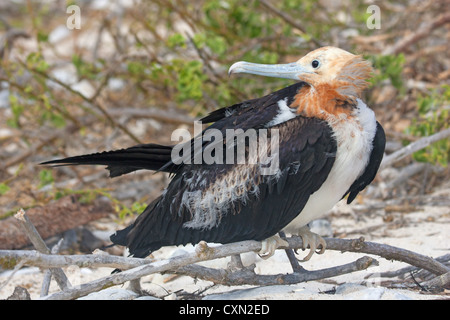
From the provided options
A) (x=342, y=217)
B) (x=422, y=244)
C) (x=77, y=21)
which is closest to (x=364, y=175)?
(x=422, y=244)

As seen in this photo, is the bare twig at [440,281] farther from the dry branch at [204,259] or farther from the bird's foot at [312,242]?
the bird's foot at [312,242]

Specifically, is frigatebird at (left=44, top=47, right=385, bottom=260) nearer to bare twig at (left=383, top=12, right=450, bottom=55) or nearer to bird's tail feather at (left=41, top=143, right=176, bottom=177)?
bird's tail feather at (left=41, top=143, right=176, bottom=177)

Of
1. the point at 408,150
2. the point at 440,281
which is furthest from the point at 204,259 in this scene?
the point at 408,150

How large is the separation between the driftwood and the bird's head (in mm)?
1514

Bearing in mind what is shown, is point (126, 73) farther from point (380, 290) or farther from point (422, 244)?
point (380, 290)

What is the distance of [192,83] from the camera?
389 cm

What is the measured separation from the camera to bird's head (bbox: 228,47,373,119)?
252cm

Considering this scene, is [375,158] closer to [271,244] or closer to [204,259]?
[271,244]

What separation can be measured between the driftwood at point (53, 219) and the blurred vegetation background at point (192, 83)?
6cm

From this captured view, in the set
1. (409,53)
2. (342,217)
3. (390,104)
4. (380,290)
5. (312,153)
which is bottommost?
(380,290)

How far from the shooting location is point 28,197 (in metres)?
4.04

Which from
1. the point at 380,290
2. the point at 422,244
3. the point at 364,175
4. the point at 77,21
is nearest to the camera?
the point at 380,290

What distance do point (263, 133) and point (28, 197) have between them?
2028 mm

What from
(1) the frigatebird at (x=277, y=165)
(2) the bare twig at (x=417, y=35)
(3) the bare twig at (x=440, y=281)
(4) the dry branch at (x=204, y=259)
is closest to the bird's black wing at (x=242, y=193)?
(1) the frigatebird at (x=277, y=165)
